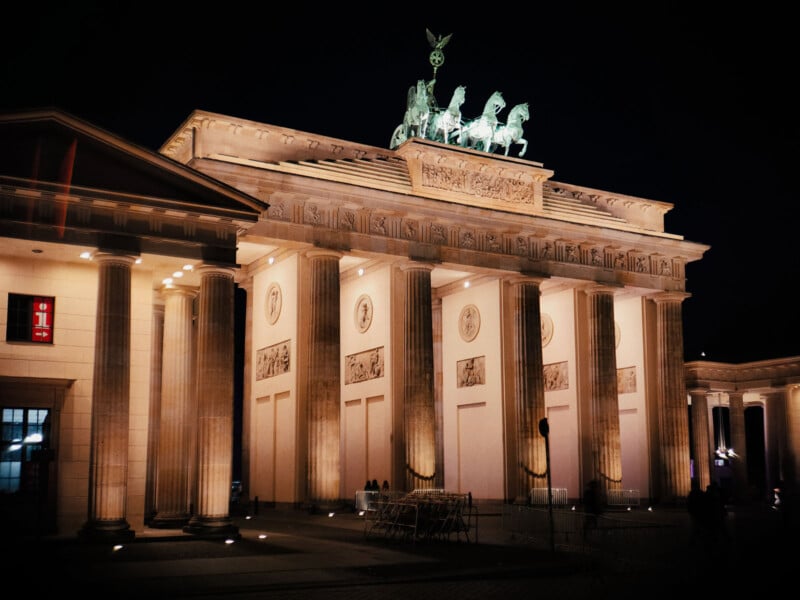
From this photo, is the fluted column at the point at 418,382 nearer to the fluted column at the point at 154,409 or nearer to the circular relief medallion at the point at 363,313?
the circular relief medallion at the point at 363,313

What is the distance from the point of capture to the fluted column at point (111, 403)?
87.3 ft

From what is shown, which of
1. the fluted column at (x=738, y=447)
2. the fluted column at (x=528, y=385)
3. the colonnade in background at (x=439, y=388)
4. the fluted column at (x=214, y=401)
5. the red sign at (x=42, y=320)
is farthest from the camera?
the fluted column at (x=738, y=447)

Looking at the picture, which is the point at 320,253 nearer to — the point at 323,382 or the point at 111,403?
the point at 323,382

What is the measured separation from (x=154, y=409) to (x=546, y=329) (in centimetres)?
2148

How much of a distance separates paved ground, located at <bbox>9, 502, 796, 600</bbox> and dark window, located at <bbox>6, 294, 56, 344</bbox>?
246 inches

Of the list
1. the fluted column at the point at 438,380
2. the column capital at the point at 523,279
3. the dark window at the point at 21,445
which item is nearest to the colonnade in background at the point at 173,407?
the dark window at the point at 21,445

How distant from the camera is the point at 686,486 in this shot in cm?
4825

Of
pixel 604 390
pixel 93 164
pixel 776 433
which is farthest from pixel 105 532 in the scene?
pixel 776 433

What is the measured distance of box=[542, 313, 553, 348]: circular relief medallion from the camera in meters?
50.4

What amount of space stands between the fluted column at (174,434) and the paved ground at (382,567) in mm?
3324

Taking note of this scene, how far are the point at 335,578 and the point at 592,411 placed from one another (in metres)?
30.0

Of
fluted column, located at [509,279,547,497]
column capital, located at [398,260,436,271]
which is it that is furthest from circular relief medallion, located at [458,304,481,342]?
column capital, located at [398,260,436,271]

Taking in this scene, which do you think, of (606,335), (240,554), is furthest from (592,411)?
(240,554)

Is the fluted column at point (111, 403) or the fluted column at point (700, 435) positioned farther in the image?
the fluted column at point (700, 435)
